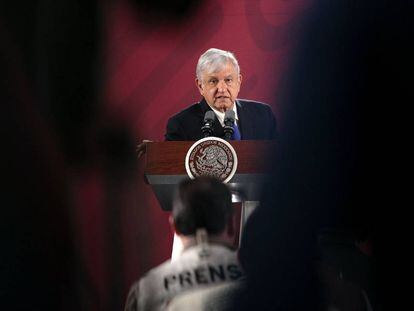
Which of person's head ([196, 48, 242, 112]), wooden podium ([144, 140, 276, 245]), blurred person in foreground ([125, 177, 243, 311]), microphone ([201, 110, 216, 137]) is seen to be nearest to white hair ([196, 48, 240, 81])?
person's head ([196, 48, 242, 112])

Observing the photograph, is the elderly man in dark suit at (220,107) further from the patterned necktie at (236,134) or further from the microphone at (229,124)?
the microphone at (229,124)

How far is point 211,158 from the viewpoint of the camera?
380 centimetres

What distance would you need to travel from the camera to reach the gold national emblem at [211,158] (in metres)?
3.79

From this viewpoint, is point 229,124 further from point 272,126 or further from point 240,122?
point 272,126

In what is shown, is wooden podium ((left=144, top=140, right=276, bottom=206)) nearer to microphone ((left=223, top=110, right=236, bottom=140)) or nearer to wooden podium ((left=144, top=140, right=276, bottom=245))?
wooden podium ((left=144, top=140, right=276, bottom=245))

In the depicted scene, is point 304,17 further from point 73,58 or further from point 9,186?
point 9,186

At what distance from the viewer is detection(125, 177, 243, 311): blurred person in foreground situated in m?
2.29

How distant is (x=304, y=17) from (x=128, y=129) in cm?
153

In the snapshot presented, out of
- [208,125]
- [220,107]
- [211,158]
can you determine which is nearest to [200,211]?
[211,158]

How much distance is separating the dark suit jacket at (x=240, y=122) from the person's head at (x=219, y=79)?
99 millimetres

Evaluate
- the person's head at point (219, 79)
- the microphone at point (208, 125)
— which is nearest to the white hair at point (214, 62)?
the person's head at point (219, 79)

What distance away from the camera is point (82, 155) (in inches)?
202

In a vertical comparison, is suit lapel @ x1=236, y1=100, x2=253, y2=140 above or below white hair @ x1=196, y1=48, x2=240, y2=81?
below

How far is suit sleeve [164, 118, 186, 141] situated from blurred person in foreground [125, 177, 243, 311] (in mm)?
2249
